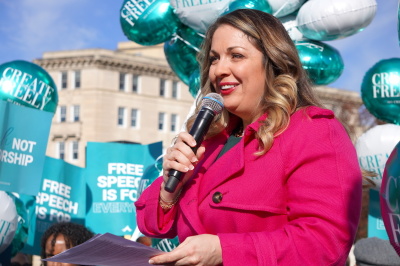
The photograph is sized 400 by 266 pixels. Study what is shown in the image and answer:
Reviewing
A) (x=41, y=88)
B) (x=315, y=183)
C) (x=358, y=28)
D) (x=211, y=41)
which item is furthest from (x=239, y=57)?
(x=41, y=88)

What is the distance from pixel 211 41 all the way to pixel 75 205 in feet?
17.3

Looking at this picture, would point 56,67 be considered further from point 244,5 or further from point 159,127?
point 244,5

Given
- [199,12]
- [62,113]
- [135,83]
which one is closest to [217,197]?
[199,12]

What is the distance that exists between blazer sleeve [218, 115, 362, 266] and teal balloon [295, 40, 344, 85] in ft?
10.2

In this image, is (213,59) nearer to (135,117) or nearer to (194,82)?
(194,82)

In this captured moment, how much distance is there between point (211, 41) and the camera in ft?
8.02

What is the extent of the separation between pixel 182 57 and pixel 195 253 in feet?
14.0

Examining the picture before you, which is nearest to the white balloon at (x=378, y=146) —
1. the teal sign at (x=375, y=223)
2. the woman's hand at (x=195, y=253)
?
the teal sign at (x=375, y=223)

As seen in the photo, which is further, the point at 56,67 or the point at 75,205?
the point at 56,67

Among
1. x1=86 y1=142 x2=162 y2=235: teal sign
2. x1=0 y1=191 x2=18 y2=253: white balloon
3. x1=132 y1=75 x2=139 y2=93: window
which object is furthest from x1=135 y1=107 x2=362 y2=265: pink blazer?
x1=132 y1=75 x2=139 y2=93: window

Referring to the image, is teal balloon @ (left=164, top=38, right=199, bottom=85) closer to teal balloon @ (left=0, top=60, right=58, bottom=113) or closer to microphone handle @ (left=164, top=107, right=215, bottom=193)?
teal balloon @ (left=0, top=60, right=58, bottom=113)

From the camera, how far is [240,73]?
7.27ft

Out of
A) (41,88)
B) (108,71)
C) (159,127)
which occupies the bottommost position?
(41,88)

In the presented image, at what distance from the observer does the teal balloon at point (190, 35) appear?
226 inches
